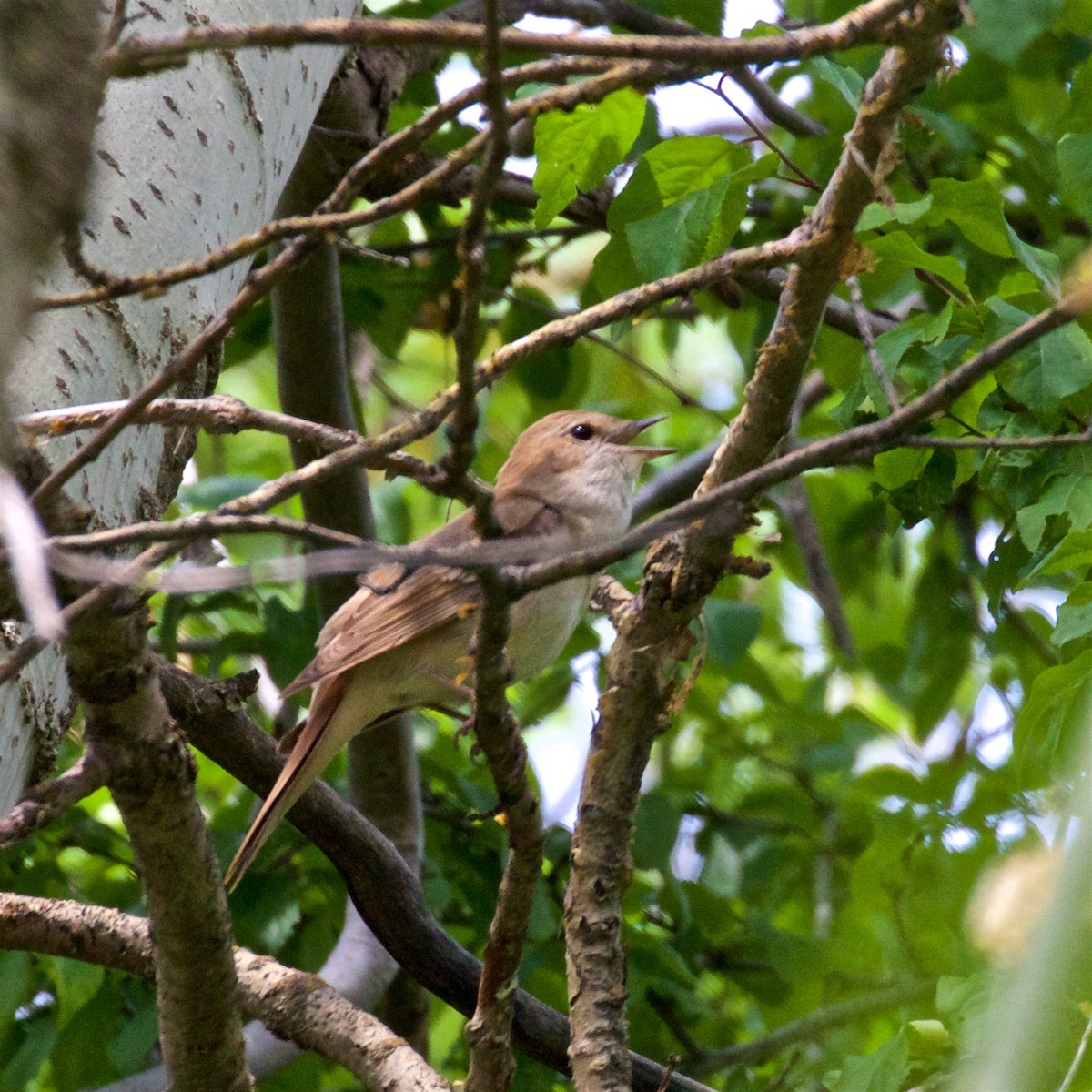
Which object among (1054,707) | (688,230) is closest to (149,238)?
(688,230)

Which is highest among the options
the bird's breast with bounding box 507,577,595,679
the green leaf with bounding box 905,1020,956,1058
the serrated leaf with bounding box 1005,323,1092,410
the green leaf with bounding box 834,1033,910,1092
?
the bird's breast with bounding box 507,577,595,679

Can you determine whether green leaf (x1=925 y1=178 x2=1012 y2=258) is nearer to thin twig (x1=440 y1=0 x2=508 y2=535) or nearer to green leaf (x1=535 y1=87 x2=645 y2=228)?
green leaf (x1=535 y1=87 x2=645 y2=228)

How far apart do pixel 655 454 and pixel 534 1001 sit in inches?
84.1

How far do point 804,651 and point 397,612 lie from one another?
3.43 meters

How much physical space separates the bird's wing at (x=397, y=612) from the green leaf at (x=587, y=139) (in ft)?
3.35

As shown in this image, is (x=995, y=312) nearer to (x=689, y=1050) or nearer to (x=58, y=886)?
(x=689, y=1050)

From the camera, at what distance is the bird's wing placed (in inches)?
143

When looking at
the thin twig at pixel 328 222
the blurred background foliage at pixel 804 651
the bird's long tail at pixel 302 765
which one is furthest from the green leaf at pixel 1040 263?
the bird's long tail at pixel 302 765

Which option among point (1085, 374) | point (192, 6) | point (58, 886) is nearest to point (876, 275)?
point (1085, 374)

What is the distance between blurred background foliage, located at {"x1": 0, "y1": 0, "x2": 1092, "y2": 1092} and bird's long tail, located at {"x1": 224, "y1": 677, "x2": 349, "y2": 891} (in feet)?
1.92

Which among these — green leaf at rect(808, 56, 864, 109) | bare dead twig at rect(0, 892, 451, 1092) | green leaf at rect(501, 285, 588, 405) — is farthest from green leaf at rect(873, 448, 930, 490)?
→ green leaf at rect(501, 285, 588, 405)

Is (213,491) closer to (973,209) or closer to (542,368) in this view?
(542,368)

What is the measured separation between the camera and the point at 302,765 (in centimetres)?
319

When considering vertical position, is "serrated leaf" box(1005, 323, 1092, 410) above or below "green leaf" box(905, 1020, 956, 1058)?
above
